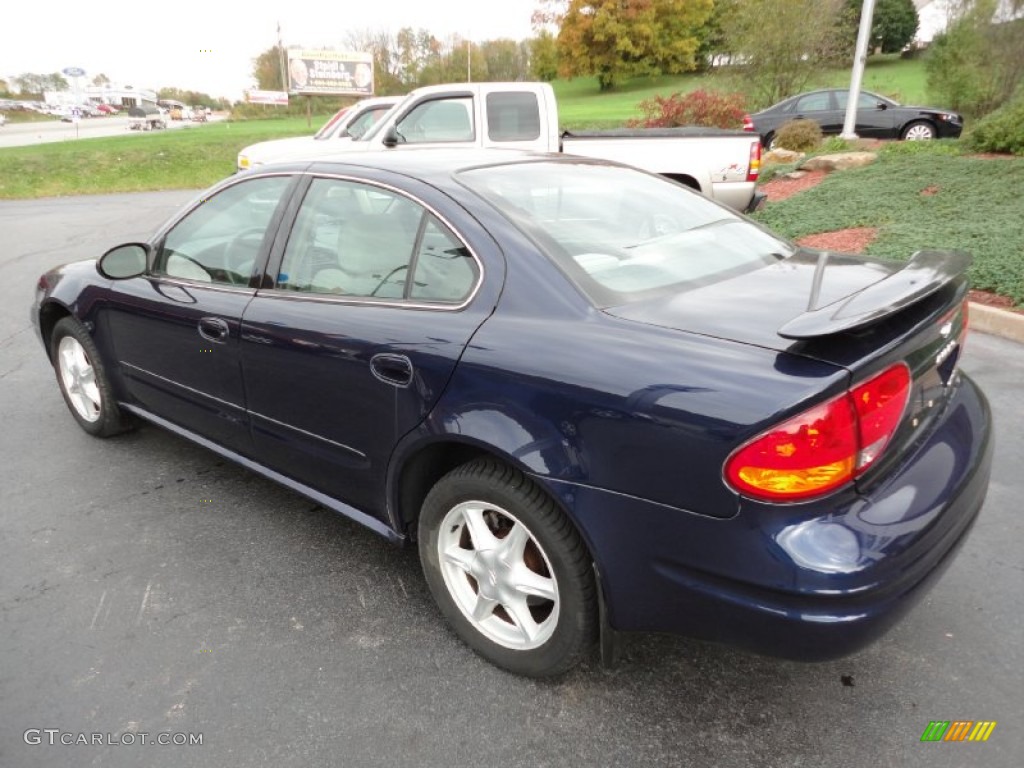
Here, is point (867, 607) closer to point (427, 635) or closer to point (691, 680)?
point (691, 680)

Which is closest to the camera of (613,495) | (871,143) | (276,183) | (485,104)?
(613,495)

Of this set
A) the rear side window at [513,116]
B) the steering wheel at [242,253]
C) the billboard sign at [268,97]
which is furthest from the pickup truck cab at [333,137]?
the billboard sign at [268,97]

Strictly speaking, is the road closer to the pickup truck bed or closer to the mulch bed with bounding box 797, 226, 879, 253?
the pickup truck bed

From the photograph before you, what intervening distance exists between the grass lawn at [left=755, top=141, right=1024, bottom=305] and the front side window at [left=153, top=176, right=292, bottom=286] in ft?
18.3

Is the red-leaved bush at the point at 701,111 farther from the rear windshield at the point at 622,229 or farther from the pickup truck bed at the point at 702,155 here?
the rear windshield at the point at 622,229

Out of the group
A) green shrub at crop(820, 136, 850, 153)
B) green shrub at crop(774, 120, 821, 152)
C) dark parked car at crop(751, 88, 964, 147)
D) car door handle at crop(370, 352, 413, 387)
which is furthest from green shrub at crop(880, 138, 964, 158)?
car door handle at crop(370, 352, 413, 387)

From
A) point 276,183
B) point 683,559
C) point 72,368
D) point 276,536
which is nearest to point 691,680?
point 683,559

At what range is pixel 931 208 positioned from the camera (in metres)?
8.57

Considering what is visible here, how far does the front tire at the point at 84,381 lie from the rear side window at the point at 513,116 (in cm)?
623

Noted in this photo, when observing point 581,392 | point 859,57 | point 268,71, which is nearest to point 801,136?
point 859,57

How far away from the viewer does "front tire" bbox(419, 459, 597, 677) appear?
2.12 m

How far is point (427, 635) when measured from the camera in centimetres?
259

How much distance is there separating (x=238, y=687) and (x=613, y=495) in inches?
54.1

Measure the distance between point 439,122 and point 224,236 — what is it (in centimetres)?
660
